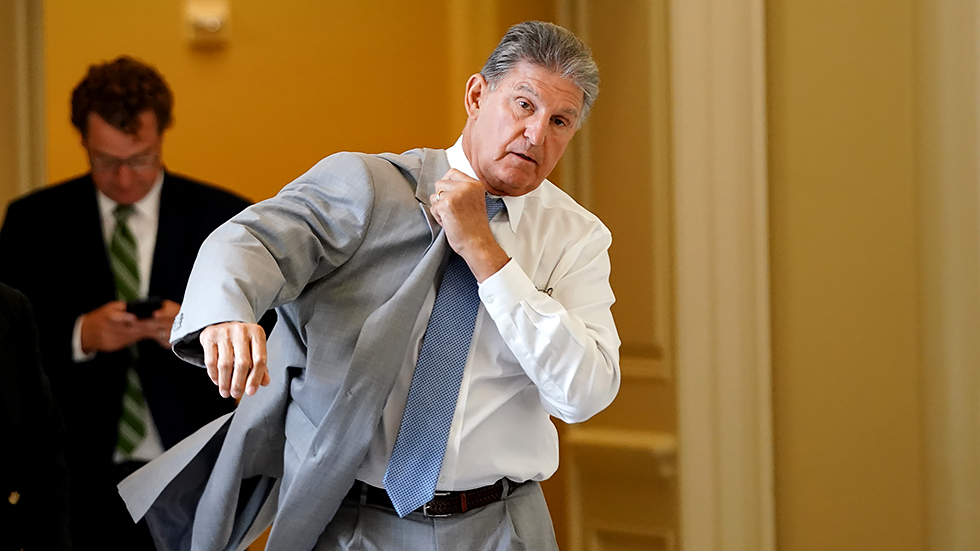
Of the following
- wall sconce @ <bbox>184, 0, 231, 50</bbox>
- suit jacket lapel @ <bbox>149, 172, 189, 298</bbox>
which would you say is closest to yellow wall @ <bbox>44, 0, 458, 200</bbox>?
wall sconce @ <bbox>184, 0, 231, 50</bbox>

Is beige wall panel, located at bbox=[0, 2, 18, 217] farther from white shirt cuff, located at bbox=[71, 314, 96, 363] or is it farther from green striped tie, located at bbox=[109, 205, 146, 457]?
white shirt cuff, located at bbox=[71, 314, 96, 363]

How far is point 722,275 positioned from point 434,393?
157 centimetres

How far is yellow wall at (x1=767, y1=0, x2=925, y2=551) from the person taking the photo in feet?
8.67

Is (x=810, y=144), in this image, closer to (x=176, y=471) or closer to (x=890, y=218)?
(x=890, y=218)

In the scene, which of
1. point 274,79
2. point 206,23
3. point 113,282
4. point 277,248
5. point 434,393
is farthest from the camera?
Result: point 274,79

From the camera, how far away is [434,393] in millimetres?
1462

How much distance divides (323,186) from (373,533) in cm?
53

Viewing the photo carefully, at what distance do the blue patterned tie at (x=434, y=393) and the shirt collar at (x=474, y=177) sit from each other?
0.42 ft

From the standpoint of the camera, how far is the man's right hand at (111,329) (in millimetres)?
2480

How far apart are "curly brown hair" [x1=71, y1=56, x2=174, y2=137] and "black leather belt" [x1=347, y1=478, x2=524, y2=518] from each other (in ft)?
A: 5.07

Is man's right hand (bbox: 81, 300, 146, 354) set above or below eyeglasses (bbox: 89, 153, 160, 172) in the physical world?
below

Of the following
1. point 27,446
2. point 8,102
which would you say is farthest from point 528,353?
point 8,102

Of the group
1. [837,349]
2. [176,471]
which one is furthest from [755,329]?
[176,471]

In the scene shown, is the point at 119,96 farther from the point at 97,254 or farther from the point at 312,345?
the point at 312,345
